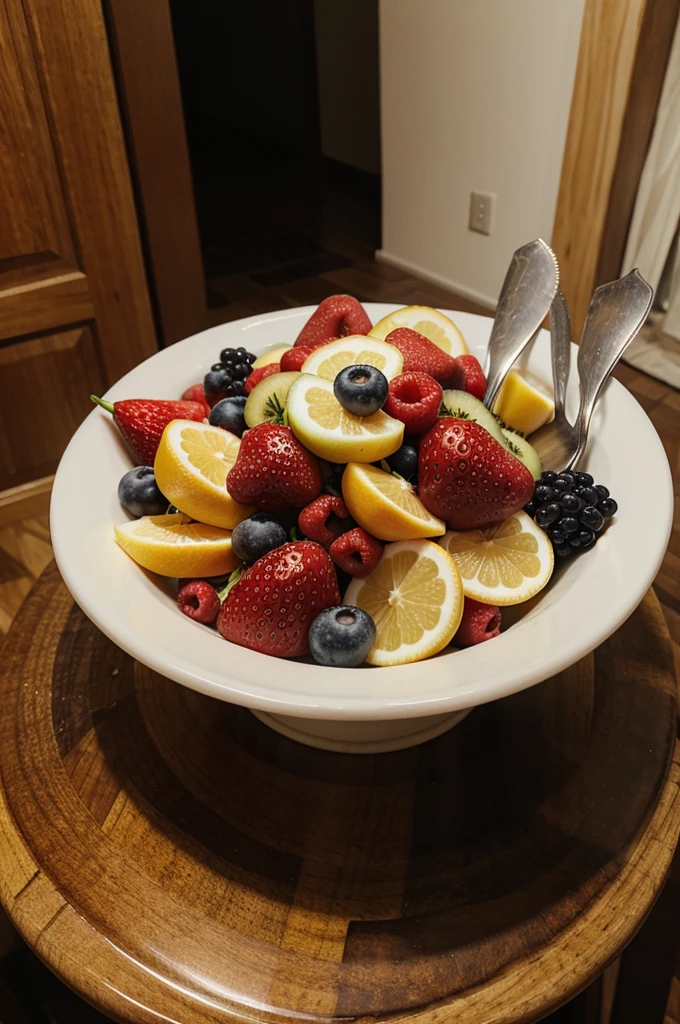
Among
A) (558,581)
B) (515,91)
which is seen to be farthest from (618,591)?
(515,91)

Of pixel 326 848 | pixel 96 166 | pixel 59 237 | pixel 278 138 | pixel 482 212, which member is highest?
pixel 96 166

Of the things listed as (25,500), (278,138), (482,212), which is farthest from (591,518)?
(278,138)

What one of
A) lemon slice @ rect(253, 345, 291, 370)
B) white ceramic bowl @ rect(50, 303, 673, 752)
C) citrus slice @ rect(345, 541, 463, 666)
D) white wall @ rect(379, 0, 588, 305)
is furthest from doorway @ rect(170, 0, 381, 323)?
citrus slice @ rect(345, 541, 463, 666)

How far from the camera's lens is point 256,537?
2.00ft

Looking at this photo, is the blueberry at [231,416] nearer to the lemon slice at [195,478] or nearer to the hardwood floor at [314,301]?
the lemon slice at [195,478]

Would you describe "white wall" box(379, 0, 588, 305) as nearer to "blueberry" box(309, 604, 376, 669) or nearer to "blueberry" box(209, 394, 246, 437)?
"blueberry" box(209, 394, 246, 437)

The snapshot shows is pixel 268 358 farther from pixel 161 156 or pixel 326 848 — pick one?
pixel 161 156

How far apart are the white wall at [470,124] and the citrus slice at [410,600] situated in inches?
66.0

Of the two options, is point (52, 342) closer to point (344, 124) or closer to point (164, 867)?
point (164, 867)

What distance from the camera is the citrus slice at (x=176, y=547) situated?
0.62m

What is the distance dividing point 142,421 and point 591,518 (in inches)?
16.7

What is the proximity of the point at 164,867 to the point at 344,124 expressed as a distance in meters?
3.56

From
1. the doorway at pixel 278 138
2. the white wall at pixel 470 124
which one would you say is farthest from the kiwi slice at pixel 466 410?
the doorway at pixel 278 138

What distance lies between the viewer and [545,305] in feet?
2.70
